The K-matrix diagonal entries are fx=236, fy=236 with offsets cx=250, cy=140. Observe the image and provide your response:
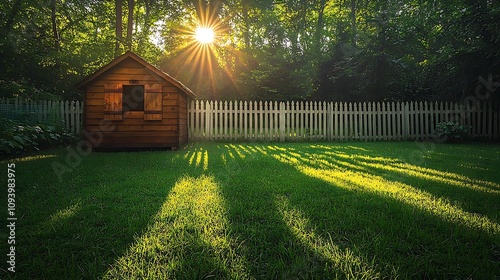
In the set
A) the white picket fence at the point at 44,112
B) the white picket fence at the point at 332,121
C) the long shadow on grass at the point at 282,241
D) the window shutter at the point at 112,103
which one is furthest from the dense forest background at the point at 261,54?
the long shadow on grass at the point at 282,241

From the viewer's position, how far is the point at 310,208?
254cm

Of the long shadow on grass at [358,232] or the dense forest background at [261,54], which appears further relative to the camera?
the dense forest background at [261,54]

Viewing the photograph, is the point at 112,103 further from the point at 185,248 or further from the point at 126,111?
the point at 185,248

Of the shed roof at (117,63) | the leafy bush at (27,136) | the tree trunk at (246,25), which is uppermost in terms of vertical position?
the tree trunk at (246,25)

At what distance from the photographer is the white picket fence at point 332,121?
10.7 m

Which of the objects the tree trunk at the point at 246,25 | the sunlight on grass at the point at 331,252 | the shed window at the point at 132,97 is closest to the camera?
the sunlight on grass at the point at 331,252

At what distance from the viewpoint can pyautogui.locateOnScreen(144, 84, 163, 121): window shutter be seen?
8031 millimetres

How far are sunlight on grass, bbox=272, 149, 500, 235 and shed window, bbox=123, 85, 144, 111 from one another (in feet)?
22.3

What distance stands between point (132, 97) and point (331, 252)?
9292 mm

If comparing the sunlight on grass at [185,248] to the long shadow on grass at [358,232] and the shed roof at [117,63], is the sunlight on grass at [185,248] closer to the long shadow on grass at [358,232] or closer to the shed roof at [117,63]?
the long shadow on grass at [358,232]

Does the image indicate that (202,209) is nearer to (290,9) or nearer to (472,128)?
(472,128)

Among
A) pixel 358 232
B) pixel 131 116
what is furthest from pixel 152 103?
pixel 358 232

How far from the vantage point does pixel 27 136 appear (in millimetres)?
6945

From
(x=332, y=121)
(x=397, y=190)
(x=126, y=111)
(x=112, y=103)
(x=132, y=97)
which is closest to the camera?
(x=397, y=190)
